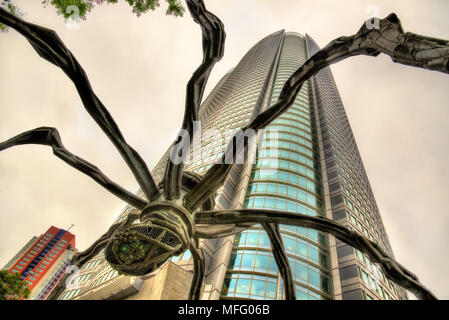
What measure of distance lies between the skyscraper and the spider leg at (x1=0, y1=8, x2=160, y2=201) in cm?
621

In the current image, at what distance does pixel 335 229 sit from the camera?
2.08 metres

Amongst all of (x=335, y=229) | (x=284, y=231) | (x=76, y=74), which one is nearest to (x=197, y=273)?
(x=335, y=229)

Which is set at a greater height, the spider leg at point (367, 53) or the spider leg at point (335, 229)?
the spider leg at point (367, 53)

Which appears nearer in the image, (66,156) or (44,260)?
(66,156)

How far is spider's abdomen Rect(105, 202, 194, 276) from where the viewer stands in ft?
6.73

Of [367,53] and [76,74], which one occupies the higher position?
[367,53]

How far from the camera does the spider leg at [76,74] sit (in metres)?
2.02

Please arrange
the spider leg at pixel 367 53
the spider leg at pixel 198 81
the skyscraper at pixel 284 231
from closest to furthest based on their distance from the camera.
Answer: the spider leg at pixel 367 53, the spider leg at pixel 198 81, the skyscraper at pixel 284 231

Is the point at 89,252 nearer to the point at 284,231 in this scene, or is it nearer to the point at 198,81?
the point at 198,81

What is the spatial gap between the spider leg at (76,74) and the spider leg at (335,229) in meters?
0.75

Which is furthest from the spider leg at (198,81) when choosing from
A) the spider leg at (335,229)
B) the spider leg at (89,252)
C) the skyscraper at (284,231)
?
the skyscraper at (284,231)

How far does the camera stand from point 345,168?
116 ft

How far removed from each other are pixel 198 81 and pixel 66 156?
1.48 metres

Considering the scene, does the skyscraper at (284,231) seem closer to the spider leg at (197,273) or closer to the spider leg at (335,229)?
the spider leg at (197,273)
